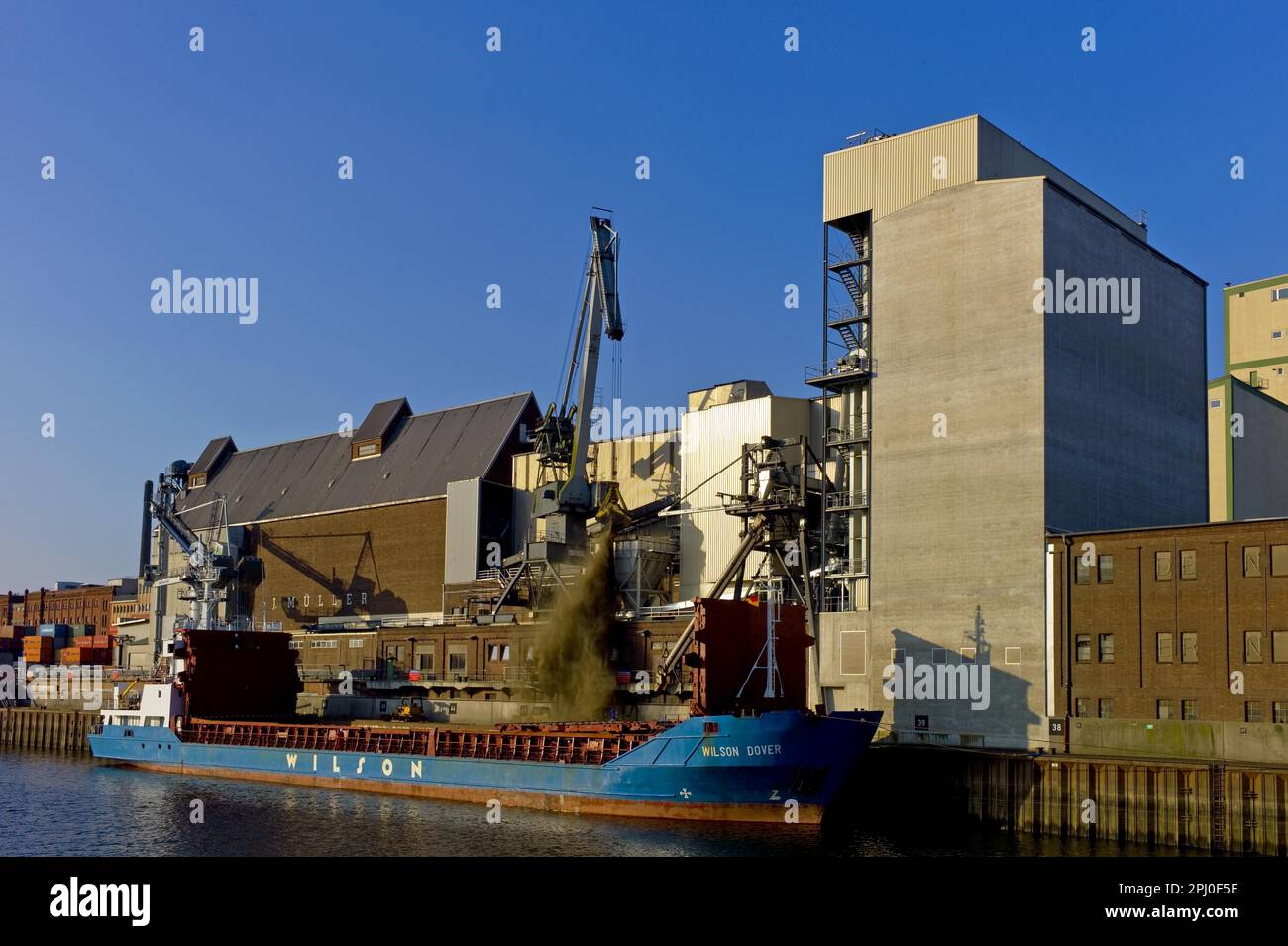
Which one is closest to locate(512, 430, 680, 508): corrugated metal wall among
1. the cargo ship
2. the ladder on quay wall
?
the cargo ship

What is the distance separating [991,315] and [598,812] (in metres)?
28.7

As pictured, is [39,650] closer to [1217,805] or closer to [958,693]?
[958,693]

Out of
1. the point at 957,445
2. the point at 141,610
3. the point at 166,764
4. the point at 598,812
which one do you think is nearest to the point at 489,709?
the point at 166,764

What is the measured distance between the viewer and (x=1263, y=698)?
154 ft

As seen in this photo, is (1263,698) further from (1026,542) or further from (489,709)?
(489,709)

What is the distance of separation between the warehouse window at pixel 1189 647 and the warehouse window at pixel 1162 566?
2.31 m

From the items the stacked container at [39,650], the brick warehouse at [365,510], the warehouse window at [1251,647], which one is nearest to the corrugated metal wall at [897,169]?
the warehouse window at [1251,647]

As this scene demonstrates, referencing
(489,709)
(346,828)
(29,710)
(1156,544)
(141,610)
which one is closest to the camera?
(346,828)

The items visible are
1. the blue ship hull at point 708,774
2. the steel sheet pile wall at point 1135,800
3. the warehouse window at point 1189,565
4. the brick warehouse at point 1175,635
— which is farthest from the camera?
the warehouse window at point 1189,565

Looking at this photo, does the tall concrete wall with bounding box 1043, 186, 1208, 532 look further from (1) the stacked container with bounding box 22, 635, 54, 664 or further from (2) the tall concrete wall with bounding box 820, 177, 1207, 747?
(1) the stacked container with bounding box 22, 635, 54, 664

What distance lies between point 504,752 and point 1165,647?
27408mm

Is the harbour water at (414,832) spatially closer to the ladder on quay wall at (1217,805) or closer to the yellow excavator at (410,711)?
the ladder on quay wall at (1217,805)

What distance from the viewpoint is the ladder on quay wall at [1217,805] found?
131 feet

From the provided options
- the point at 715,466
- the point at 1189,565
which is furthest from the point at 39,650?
the point at 1189,565
